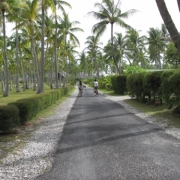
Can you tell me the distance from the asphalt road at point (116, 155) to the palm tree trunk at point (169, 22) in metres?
2.95

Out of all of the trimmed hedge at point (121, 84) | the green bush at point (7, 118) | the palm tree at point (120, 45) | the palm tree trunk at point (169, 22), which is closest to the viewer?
the green bush at point (7, 118)

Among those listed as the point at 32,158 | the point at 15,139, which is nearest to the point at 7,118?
the point at 15,139

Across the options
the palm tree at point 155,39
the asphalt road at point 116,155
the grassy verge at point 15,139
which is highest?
the palm tree at point 155,39

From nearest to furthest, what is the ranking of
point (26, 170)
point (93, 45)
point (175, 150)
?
point (26, 170) < point (175, 150) < point (93, 45)

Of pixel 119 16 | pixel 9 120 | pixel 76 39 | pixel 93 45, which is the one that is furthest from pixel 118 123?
pixel 93 45

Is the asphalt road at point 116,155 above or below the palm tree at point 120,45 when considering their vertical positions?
below

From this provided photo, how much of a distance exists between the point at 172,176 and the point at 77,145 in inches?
106

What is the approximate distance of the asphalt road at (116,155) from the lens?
14.1ft

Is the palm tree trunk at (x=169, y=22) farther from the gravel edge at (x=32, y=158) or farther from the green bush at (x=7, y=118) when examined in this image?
the green bush at (x=7, y=118)

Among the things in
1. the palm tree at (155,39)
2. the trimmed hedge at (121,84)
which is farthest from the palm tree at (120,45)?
the trimmed hedge at (121,84)

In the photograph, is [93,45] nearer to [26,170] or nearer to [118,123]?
[118,123]

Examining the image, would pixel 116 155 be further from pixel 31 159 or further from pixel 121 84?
pixel 121 84

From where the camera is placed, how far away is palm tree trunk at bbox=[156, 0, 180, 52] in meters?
8.29

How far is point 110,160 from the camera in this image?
500cm
